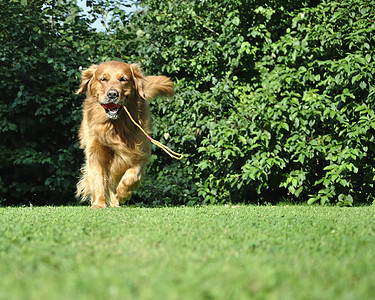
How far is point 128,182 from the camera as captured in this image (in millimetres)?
5547

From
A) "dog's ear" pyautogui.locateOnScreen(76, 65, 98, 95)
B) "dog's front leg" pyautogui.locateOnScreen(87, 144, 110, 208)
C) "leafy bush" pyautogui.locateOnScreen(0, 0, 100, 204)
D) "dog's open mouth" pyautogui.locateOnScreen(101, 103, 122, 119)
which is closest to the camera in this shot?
"dog's open mouth" pyautogui.locateOnScreen(101, 103, 122, 119)

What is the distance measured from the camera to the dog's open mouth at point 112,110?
17.5ft

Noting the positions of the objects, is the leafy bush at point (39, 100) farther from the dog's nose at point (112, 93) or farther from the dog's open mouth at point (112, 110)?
the dog's nose at point (112, 93)

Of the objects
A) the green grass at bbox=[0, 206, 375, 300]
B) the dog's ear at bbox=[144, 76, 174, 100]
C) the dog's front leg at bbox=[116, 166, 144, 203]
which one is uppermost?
the dog's ear at bbox=[144, 76, 174, 100]

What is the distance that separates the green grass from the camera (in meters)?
1.59

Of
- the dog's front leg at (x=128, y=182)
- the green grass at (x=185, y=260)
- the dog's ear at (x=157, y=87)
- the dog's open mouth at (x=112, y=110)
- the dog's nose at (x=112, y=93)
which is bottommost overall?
the dog's front leg at (x=128, y=182)

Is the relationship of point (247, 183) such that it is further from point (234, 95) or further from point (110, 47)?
point (110, 47)

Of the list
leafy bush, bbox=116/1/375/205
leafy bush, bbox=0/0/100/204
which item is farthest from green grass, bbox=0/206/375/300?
leafy bush, bbox=0/0/100/204

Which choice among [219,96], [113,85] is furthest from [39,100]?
[219,96]

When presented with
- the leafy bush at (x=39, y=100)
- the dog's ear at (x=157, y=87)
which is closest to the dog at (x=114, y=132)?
the dog's ear at (x=157, y=87)

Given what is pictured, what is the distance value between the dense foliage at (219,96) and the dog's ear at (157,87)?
2.62ft

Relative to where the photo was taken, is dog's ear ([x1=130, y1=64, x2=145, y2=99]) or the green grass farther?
dog's ear ([x1=130, y1=64, x2=145, y2=99])

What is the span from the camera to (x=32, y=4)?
24.8 feet

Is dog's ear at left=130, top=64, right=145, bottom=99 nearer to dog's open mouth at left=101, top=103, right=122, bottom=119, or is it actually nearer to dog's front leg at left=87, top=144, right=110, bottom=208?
dog's open mouth at left=101, top=103, right=122, bottom=119
